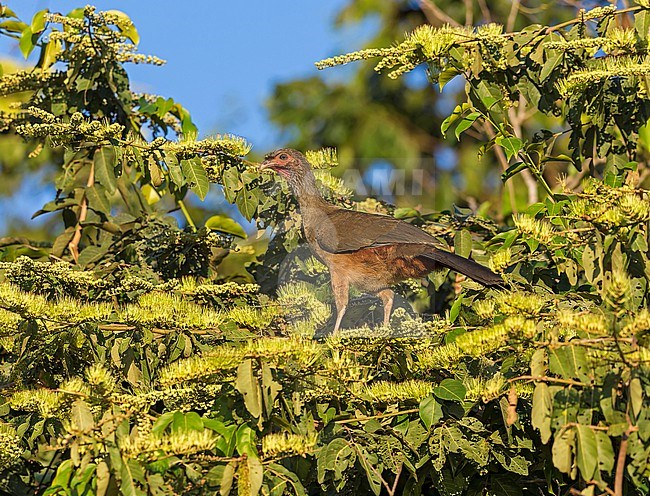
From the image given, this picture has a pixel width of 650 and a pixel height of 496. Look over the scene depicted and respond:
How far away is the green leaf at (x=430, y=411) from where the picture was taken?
2.37 metres

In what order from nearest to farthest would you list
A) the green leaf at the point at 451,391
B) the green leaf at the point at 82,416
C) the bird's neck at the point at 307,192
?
the green leaf at the point at 82,416, the green leaf at the point at 451,391, the bird's neck at the point at 307,192

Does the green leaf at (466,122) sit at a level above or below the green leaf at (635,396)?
above

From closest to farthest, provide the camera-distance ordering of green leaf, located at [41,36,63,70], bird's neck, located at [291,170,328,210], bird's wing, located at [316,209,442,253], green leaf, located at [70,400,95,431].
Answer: green leaf, located at [70,400,95,431]
bird's wing, located at [316,209,442,253]
bird's neck, located at [291,170,328,210]
green leaf, located at [41,36,63,70]

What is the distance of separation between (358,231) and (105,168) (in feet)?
3.32

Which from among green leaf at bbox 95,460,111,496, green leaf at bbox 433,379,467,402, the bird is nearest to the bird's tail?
the bird

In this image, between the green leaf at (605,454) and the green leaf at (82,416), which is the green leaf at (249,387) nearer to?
the green leaf at (82,416)

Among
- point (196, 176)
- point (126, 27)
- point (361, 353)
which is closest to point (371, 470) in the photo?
point (361, 353)

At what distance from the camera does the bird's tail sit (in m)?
3.04

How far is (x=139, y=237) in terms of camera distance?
3906mm

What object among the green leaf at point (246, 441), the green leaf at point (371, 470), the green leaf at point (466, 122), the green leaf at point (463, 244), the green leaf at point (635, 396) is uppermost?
the green leaf at point (466, 122)

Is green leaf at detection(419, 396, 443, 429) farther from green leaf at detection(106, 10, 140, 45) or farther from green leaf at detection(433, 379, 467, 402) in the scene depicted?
green leaf at detection(106, 10, 140, 45)

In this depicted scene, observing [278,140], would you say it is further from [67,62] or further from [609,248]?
[609,248]

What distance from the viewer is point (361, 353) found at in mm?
2777

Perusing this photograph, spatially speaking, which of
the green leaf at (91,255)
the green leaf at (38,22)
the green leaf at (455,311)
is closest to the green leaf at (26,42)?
the green leaf at (38,22)
